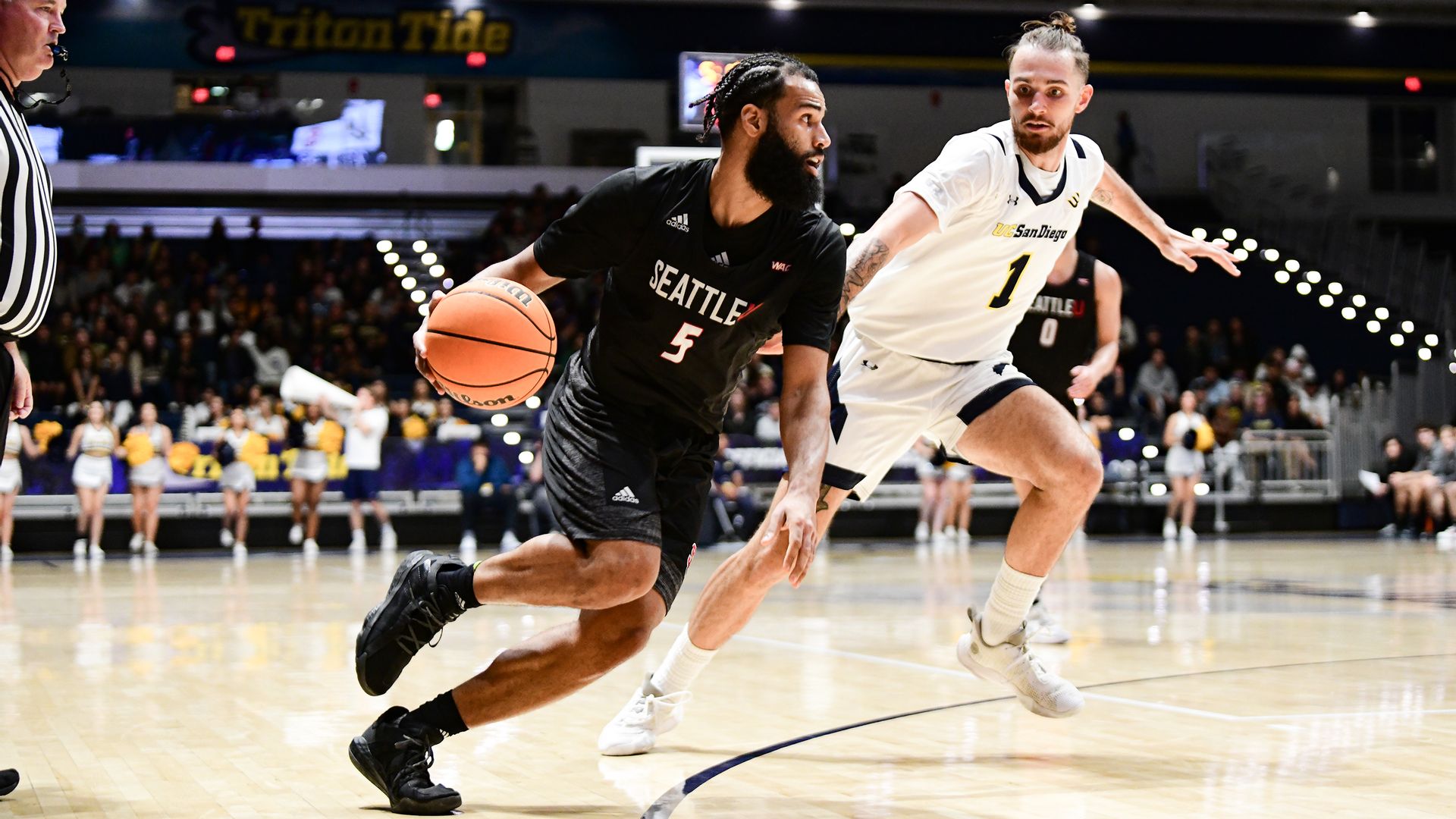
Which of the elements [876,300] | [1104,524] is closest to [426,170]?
[1104,524]

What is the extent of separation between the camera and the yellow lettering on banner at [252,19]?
24656 millimetres

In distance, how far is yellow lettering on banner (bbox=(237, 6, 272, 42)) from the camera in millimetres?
24656

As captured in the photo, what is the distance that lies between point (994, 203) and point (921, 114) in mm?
22475

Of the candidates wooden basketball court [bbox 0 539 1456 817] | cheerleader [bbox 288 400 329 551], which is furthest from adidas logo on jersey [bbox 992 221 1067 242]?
cheerleader [bbox 288 400 329 551]

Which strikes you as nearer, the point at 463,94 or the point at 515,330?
the point at 515,330

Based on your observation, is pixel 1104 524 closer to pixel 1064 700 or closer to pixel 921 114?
pixel 921 114

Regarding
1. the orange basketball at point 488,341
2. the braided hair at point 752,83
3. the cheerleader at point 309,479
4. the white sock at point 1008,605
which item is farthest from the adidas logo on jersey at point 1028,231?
the cheerleader at point 309,479

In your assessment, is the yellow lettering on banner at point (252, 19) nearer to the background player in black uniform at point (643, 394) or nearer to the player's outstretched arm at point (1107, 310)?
the player's outstretched arm at point (1107, 310)

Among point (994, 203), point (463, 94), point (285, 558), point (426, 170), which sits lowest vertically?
point (285, 558)

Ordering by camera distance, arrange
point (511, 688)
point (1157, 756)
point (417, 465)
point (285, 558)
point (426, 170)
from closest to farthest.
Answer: point (511, 688) < point (1157, 756) < point (285, 558) < point (417, 465) < point (426, 170)

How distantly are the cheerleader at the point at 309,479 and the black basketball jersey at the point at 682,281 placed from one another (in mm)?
13622

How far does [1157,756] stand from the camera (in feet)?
13.8

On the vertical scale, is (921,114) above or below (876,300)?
above

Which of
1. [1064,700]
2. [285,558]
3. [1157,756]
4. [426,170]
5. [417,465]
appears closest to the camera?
[1157,756]
